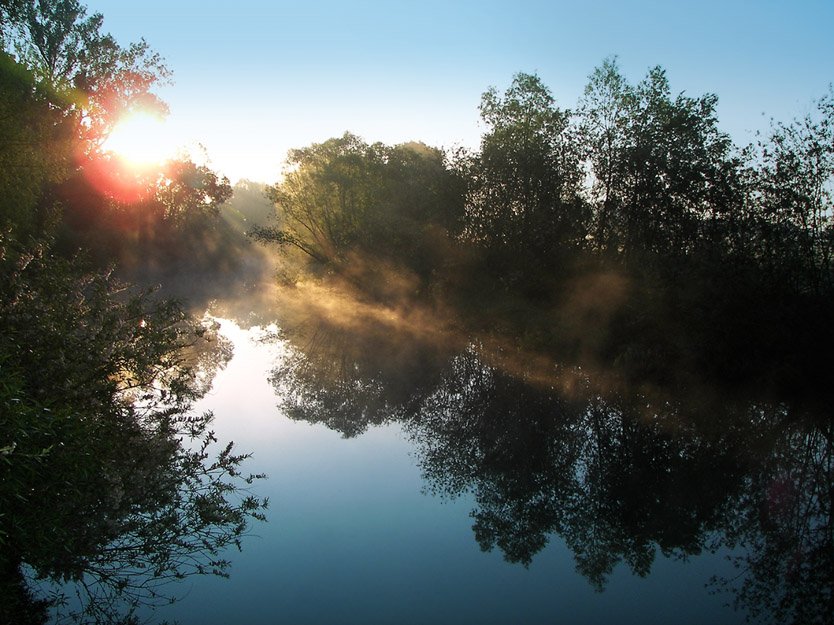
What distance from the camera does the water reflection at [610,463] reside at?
21.3 feet

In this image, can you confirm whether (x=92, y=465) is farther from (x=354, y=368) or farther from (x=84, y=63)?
(x=84, y=63)

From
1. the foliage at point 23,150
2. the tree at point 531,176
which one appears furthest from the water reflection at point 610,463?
the foliage at point 23,150

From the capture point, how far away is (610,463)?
8.98m

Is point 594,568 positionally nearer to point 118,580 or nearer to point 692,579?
point 692,579

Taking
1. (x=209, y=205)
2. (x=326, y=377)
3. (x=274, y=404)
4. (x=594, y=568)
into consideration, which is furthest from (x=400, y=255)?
(x=209, y=205)

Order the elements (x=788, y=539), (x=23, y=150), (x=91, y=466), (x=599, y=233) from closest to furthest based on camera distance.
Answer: (x=91, y=466) → (x=788, y=539) → (x=23, y=150) → (x=599, y=233)

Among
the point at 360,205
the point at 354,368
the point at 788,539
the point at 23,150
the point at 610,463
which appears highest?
the point at 360,205

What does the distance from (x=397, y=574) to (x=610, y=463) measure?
15.6ft

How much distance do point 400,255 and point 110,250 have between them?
75.5 feet

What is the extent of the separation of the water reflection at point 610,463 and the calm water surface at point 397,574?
0.28m

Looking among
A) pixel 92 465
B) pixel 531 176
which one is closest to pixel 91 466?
pixel 92 465

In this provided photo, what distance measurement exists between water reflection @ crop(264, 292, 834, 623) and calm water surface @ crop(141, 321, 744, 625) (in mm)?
282

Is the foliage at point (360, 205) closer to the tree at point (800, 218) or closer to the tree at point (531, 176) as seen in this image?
the tree at point (531, 176)

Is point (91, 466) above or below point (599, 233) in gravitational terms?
below
